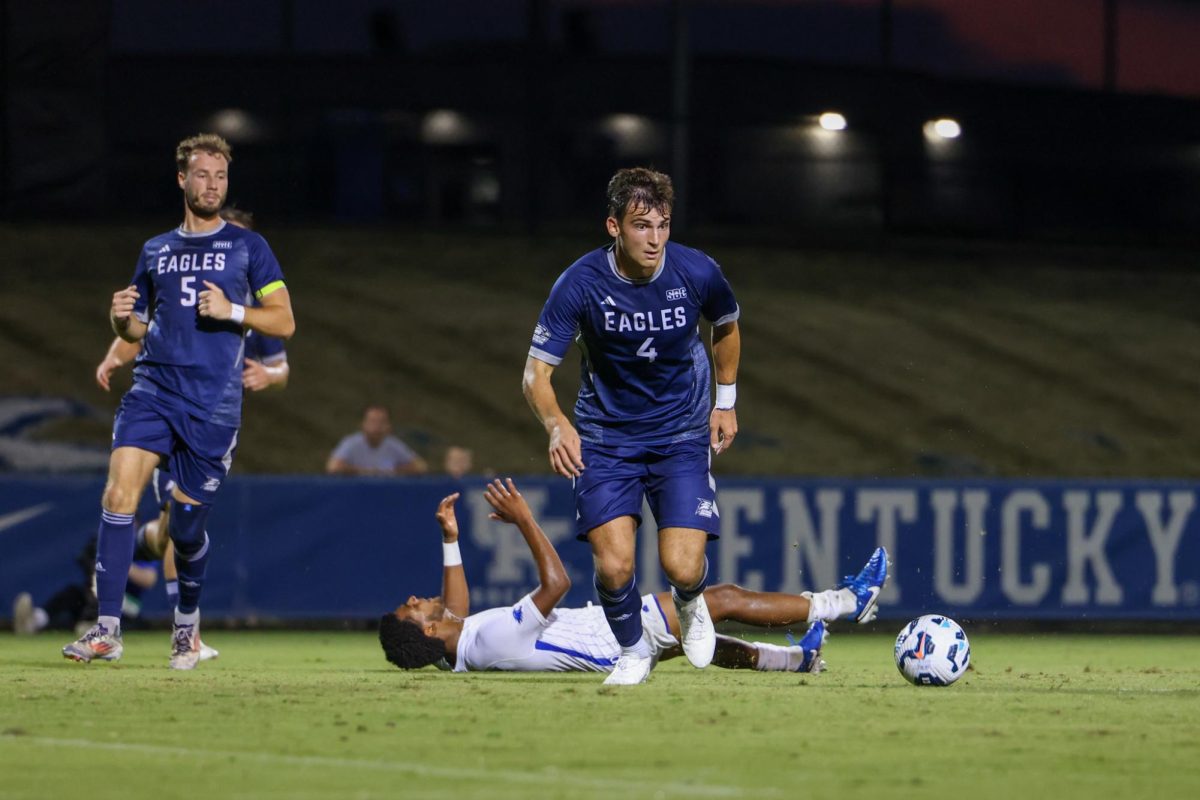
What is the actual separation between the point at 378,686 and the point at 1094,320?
20412 millimetres

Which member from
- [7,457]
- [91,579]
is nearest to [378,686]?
[91,579]

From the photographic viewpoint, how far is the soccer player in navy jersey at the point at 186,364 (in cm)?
1121

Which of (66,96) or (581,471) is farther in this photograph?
(66,96)

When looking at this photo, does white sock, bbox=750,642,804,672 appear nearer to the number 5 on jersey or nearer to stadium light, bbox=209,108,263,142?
the number 5 on jersey

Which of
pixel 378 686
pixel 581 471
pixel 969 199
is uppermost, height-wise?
pixel 969 199

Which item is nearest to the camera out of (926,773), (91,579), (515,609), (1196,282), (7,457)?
(926,773)

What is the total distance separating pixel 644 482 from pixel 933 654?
161 cm

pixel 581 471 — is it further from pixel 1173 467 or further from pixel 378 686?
pixel 1173 467

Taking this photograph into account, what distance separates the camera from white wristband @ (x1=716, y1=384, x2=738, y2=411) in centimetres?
1031

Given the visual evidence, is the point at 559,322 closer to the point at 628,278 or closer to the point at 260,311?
the point at 628,278

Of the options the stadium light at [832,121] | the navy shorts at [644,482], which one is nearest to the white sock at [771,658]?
the navy shorts at [644,482]

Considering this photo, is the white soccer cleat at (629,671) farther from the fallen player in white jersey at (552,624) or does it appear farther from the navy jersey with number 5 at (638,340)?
the navy jersey with number 5 at (638,340)

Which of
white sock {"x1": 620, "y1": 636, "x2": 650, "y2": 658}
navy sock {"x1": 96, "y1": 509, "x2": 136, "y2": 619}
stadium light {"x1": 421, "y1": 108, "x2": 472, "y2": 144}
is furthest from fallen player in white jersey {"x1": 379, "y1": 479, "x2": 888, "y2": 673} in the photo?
stadium light {"x1": 421, "y1": 108, "x2": 472, "y2": 144}

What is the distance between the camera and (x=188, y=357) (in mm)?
11336
